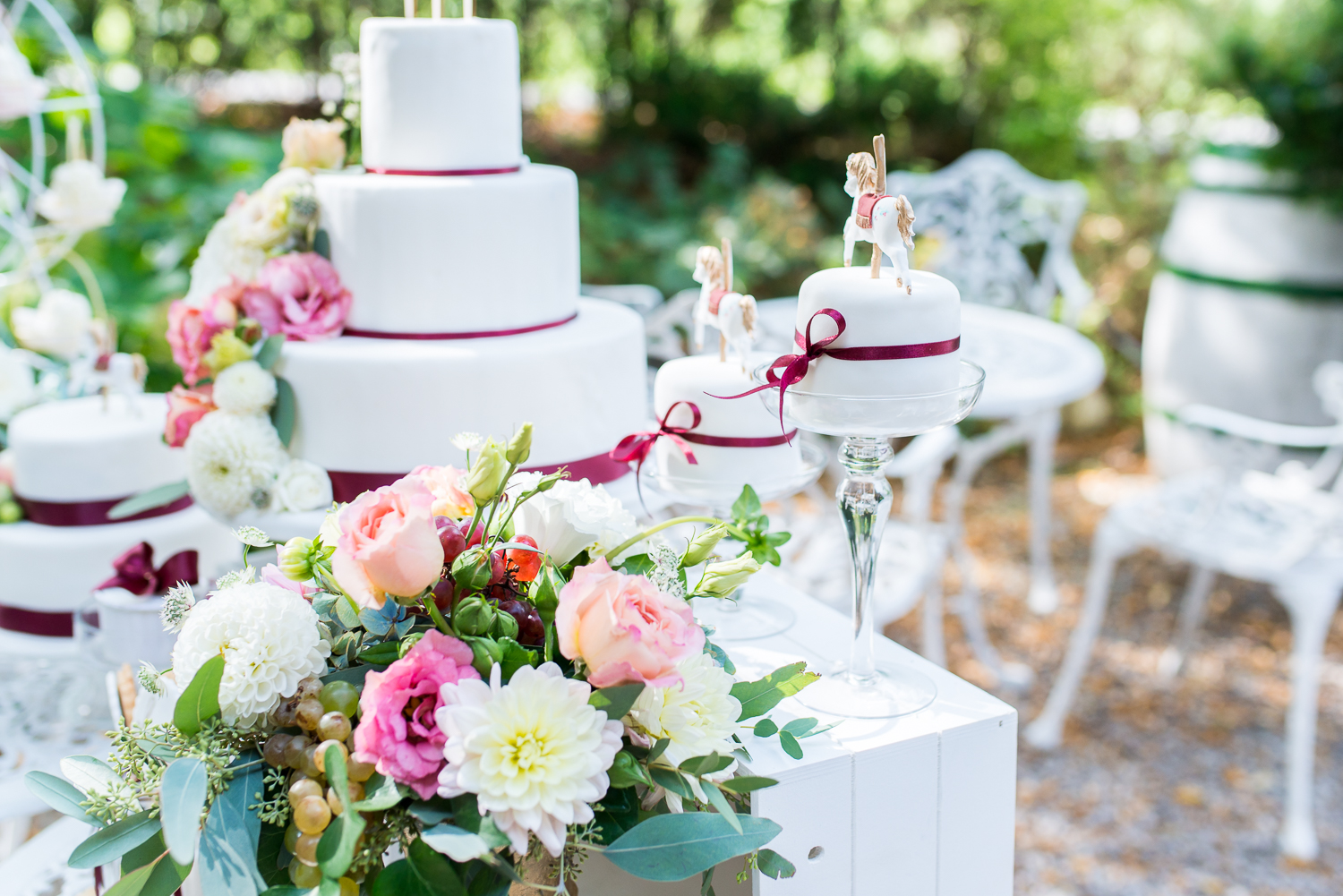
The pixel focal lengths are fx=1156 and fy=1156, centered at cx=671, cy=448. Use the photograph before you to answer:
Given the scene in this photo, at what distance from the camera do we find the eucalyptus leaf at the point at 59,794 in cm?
88

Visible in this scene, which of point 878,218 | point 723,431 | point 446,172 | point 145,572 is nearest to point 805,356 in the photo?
point 878,218

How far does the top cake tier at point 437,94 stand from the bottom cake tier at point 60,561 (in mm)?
708

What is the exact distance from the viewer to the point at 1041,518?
149 inches

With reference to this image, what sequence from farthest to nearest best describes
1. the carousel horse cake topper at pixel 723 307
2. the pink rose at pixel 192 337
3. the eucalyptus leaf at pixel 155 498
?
the eucalyptus leaf at pixel 155 498 < the pink rose at pixel 192 337 < the carousel horse cake topper at pixel 723 307

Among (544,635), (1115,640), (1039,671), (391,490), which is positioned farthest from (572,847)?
(1115,640)

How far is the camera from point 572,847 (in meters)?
0.89

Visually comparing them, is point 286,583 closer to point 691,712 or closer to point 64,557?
point 691,712

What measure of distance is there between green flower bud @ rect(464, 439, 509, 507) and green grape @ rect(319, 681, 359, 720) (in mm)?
180

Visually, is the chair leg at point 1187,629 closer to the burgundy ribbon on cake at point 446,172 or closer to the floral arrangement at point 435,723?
the burgundy ribbon on cake at point 446,172

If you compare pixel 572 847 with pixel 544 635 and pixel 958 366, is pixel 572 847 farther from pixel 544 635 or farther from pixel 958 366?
pixel 958 366

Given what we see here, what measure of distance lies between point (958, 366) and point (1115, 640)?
9.18 feet

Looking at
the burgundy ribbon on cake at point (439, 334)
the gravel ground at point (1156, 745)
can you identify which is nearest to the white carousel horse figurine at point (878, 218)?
the burgundy ribbon on cake at point (439, 334)

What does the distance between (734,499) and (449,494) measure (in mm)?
408

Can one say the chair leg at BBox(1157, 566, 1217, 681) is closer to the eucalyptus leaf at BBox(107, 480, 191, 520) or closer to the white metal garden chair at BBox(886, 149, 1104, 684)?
the white metal garden chair at BBox(886, 149, 1104, 684)
